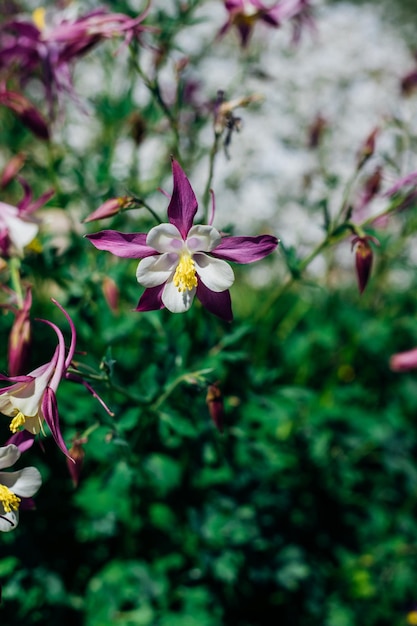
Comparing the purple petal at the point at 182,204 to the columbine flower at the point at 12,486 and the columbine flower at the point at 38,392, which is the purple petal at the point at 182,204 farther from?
the columbine flower at the point at 12,486

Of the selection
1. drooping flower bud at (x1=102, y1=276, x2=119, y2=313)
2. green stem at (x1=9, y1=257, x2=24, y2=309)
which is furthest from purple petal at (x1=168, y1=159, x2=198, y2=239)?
drooping flower bud at (x1=102, y1=276, x2=119, y2=313)

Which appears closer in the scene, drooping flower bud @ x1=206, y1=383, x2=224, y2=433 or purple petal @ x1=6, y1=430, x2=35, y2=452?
purple petal @ x1=6, y1=430, x2=35, y2=452

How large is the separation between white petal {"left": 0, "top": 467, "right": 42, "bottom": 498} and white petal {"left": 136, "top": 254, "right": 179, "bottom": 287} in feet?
1.06

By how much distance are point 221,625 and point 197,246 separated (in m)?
1.07

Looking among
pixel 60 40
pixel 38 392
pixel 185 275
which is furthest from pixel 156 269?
pixel 60 40

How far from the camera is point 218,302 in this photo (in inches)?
37.2

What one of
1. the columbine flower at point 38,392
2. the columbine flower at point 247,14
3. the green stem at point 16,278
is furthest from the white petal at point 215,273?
the columbine flower at point 247,14

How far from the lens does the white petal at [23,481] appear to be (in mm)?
909

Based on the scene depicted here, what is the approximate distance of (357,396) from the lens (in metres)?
1.98

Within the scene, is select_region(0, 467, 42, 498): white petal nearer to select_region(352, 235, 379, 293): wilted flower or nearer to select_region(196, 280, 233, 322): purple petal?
select_region(196, 280, 233, 322): purple petal

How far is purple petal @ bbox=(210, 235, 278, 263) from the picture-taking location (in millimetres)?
903

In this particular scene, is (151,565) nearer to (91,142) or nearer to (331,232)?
(331,232)

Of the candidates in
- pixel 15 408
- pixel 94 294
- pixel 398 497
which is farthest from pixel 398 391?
pixel 15 408

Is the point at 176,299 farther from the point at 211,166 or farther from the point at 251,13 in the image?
the point at 251,13
